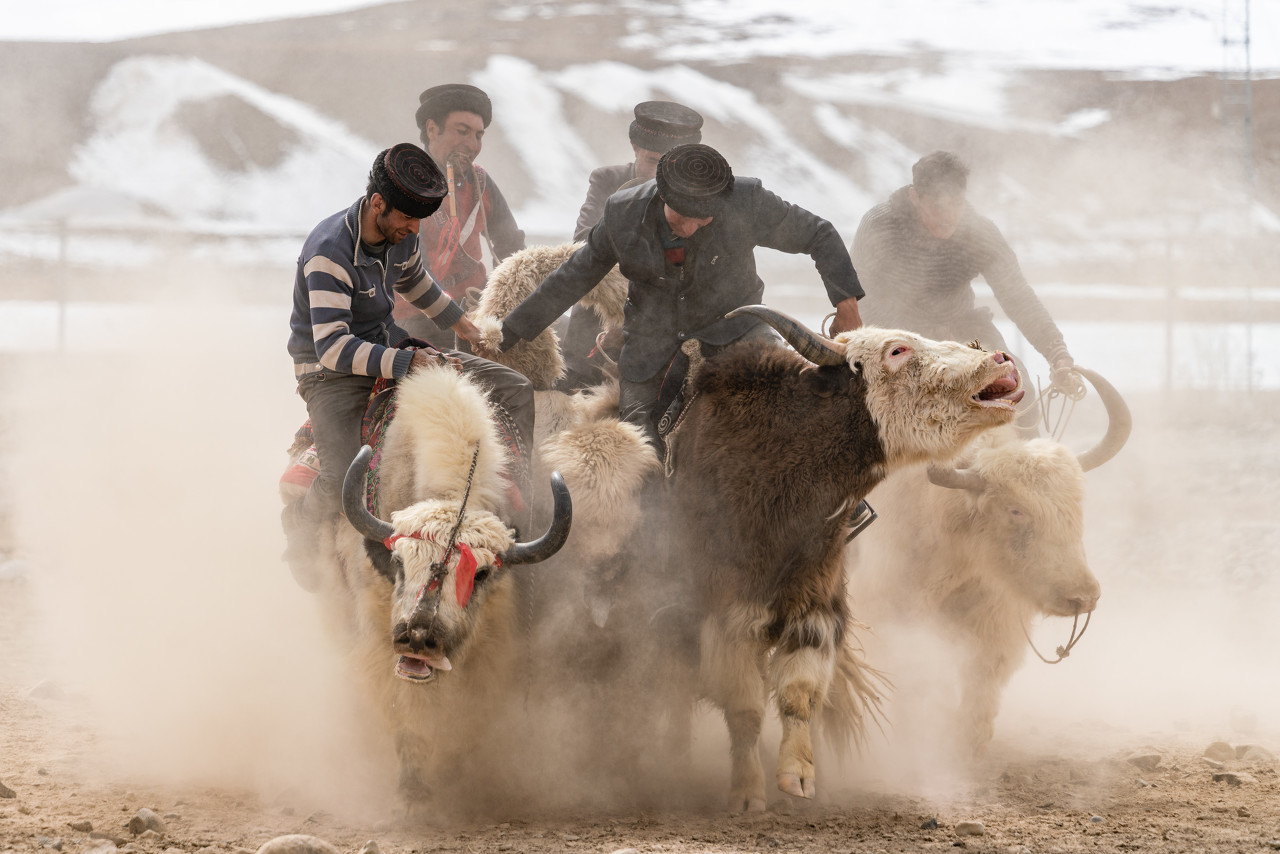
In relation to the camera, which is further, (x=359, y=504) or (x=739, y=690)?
→ (x=739, y=690)

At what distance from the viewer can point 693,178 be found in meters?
4.43

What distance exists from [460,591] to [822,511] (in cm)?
121

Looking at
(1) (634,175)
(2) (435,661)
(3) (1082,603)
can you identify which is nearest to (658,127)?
(1) (634,175)

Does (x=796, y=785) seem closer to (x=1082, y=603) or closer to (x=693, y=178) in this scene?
(x=1082, y=603)

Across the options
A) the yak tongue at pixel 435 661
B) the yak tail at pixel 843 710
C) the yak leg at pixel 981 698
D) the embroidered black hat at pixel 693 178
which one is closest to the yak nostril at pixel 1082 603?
the yak leg at pixel 981 698

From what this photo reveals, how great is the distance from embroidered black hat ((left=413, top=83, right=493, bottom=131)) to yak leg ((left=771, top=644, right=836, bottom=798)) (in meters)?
3.15

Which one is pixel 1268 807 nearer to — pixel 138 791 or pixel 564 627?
pixel 564 627

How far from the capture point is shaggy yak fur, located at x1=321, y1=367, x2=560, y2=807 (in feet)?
13.0

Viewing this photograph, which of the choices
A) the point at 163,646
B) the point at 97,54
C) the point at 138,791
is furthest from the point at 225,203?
the point at 138,791

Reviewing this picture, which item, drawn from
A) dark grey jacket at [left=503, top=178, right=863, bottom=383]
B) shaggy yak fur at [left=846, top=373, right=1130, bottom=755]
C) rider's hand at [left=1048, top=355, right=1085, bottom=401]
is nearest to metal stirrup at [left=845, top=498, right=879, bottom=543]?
shaggy yak fur at [left=846, top=373, right=1130, bottom=755]

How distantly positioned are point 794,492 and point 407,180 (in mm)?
1671

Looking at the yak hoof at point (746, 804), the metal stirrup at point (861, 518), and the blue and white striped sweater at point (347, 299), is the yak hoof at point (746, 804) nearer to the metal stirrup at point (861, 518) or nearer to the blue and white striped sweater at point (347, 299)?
the metal stirrup at point (861, 518)

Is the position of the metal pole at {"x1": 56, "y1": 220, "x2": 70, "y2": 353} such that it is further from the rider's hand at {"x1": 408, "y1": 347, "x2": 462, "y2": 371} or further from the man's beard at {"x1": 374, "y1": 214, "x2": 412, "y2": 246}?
the rider's hand at {"x1": 408, "y1": 347, "x2": 462, "y2": 371}

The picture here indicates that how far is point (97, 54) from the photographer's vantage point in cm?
4191
